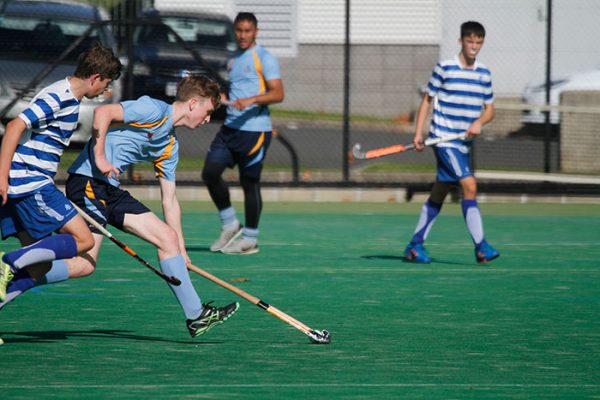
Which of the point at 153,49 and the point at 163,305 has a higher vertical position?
the point at 153,49

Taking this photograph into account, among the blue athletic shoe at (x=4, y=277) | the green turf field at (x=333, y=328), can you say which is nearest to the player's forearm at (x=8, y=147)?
the blue athletic shoe at (x=4, y=277)

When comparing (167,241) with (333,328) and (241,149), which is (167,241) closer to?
(333,328)

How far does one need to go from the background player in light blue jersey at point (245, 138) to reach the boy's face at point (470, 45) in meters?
1.59

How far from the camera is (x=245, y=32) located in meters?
10.7

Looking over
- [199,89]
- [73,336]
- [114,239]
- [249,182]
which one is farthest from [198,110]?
[249,182]

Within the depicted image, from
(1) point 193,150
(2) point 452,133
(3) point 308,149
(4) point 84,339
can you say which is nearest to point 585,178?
(3) point 308,149

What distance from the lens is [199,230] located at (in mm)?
12266

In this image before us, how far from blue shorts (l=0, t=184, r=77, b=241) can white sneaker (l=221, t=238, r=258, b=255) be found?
421 cm

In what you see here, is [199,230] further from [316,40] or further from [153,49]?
[316,40]

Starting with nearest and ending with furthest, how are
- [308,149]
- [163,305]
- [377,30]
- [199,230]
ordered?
[163,305]
[199,230]
[308,149]
[377,30]

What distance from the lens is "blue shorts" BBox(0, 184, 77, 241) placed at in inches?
251

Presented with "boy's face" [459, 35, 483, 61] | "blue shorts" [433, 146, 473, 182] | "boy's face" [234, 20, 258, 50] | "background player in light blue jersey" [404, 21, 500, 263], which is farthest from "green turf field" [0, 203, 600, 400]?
"boy's face" [234, 20, 258, 50]

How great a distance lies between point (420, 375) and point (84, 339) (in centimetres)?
181

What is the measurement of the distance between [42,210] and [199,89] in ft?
3.30
